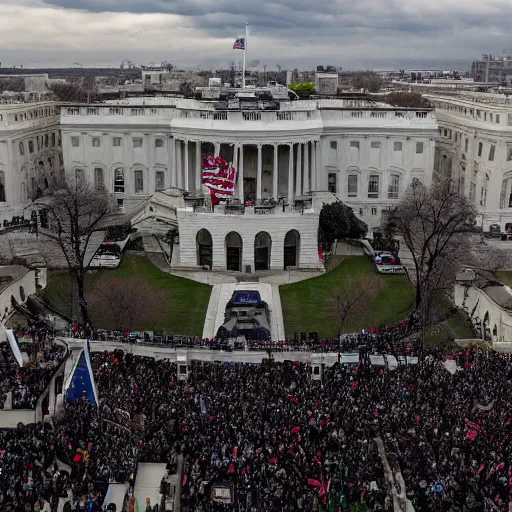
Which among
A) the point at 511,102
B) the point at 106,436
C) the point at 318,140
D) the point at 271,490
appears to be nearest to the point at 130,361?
the point at 106,436

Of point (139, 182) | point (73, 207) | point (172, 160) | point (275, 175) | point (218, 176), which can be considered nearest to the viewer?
point (218, 176)

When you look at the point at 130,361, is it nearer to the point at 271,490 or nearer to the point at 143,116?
the point at 271,490

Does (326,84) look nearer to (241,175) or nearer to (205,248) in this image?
(241,175)

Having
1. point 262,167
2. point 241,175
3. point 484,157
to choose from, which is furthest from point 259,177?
point 484,157

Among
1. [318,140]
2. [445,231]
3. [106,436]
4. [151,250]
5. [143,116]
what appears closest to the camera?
[106,436]

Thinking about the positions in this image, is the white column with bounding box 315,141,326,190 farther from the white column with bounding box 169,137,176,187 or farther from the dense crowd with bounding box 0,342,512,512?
the dense crowd with bounding box 0,342,512,512

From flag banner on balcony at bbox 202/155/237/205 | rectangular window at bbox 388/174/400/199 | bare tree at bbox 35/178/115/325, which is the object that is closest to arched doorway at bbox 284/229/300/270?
flag banner on balcony at bbox 202/155/237/205

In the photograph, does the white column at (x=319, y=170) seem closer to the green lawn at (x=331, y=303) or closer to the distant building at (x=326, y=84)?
the green lawn at (x=331, y=303)
